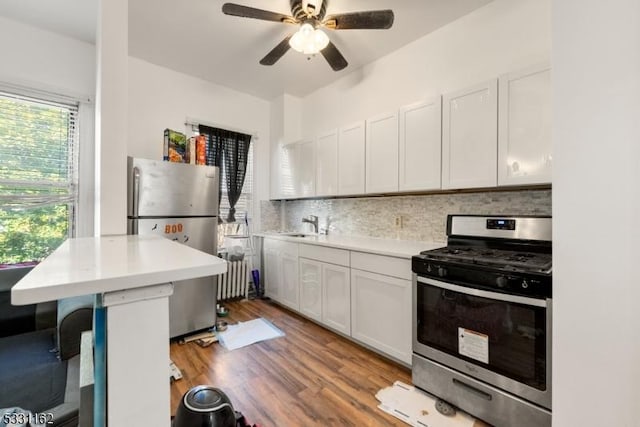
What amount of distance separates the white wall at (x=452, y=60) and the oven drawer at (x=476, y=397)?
1.94 m

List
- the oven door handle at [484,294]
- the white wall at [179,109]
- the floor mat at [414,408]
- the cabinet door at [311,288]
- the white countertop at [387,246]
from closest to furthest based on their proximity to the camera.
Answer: the oven door handle at [484,294]
the floor mat at [414,408]
the white countertop at [387,246]
the cabinet door at [311,288]
the white wall at [179,109]

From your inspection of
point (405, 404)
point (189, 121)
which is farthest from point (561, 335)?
point (189, 121)

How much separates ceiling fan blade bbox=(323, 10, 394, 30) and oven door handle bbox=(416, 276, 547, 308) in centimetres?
174

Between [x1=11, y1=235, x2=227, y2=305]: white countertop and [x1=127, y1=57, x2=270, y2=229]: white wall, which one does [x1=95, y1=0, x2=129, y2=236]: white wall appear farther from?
[x1=127, y1=57, x2=270, y2=229]: white wall

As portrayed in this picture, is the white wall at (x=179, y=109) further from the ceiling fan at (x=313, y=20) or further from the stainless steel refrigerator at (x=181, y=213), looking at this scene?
the ceiling fan at (x=313, y=20)

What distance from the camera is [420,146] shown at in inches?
87.4

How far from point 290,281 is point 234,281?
822mm

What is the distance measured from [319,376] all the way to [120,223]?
1.67 metres

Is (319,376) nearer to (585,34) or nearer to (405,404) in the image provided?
(405,404)

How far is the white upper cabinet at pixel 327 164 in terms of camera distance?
9.68 feet

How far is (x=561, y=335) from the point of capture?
3.58ft

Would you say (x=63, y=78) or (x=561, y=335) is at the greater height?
(x=63, y=78)

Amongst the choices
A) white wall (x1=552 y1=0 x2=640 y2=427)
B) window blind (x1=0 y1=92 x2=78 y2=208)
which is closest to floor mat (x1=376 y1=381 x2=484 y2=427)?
white wall (x1=552 y1=0 x2=640 y2=427)

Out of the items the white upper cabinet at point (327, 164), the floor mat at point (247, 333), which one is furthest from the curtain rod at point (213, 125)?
the floor mat at point (247, 333)
